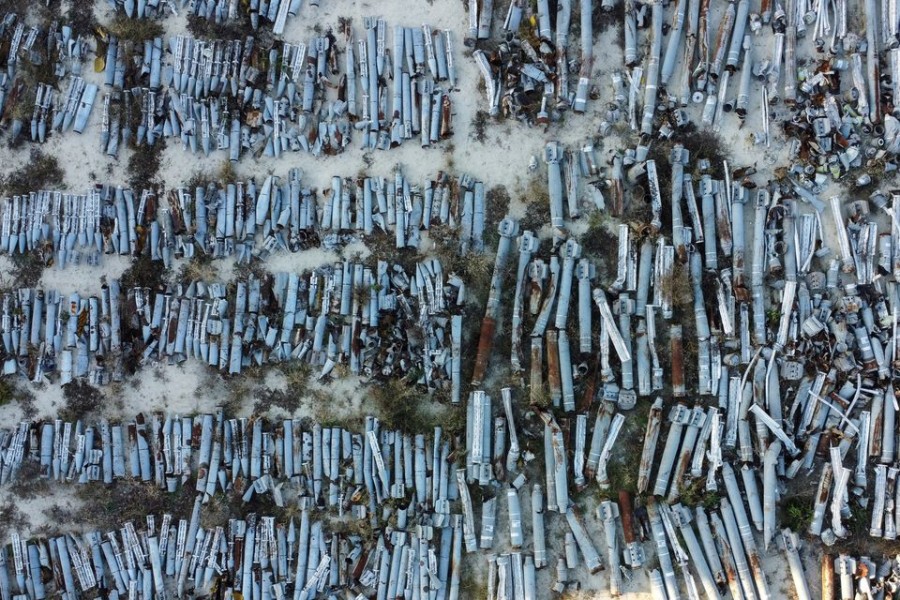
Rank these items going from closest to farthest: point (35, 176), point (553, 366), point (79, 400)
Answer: point (553, 366) < point (79, 400) < point (35, 176)

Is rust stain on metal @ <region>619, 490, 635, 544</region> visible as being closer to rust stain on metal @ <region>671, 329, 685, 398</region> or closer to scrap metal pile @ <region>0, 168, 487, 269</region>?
rust stain on metal @ <region>671, 329, 685, 398</region>

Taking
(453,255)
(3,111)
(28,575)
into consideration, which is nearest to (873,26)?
(453,255)

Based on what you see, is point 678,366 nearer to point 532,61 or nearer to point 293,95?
point 532,61

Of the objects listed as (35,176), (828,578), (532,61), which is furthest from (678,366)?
(35,176)

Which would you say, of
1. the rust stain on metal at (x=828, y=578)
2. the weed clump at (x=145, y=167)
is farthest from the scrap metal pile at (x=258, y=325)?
the rust stain on metal at (x=828, y=578)

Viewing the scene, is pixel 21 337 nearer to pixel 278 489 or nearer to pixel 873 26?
pixel 278 489

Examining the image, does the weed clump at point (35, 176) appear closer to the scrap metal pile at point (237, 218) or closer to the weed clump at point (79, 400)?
the scrap metal pile at point (237, 218)
